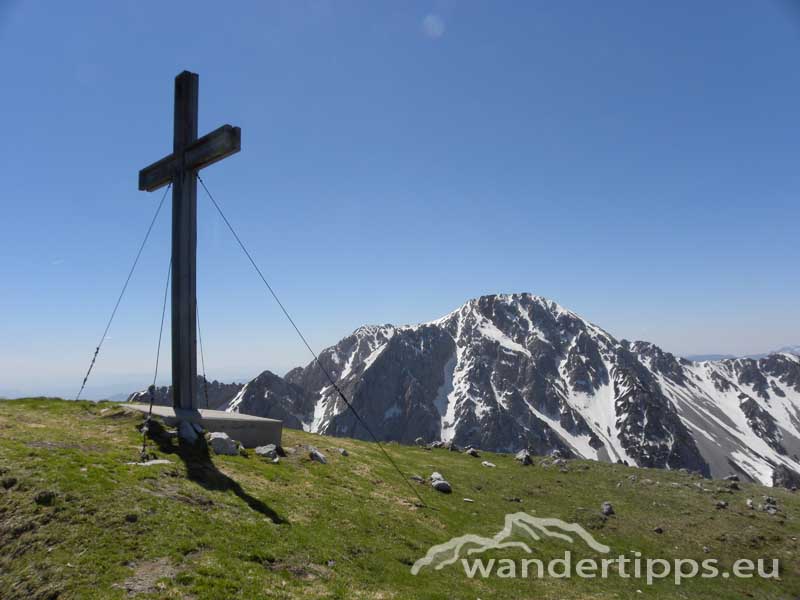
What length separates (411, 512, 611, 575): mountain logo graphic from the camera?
18891mm

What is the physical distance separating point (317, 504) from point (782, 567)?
28.1 metres

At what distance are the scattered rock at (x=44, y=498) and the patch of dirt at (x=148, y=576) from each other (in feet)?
13.4

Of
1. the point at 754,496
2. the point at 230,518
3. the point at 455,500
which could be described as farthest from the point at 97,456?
A: the point at 754,496

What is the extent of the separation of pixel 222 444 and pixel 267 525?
8568mm

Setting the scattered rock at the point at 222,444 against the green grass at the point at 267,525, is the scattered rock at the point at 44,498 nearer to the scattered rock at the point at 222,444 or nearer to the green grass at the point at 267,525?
the green grass at the point at 267,525

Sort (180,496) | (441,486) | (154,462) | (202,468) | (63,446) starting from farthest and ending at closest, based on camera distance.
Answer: (441,486) < (202,468) < (154,462) < (63,446) < (180,496)

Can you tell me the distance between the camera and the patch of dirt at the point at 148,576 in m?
11.2

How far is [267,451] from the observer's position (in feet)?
85.6

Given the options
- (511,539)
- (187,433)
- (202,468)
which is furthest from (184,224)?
(511,539)

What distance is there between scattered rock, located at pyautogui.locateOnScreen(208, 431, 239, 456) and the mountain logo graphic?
37.8 ft

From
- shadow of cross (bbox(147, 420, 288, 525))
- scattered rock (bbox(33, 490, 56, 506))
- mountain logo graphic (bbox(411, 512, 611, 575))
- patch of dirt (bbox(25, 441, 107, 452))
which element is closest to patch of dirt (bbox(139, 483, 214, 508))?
shadow of cross (bbox(147, 420, 288, 525))

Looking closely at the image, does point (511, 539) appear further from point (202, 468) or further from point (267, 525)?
point (202, 468)

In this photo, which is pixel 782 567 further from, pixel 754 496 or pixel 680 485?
pixel 754 496

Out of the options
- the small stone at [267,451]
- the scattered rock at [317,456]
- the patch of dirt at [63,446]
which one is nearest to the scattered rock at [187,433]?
the patch of dirt at [63,446]
